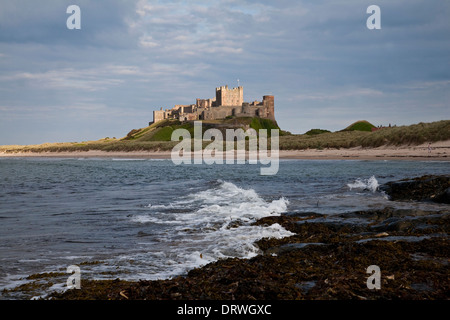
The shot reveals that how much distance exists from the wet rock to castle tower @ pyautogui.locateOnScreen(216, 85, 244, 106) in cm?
14802

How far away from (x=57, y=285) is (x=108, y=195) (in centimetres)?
1444

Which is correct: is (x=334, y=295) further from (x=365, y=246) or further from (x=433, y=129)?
(x=433, y=129)

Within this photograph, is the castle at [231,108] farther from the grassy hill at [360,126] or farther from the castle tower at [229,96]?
the grassy hill at [360,126]

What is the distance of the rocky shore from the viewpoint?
4746 millimetres

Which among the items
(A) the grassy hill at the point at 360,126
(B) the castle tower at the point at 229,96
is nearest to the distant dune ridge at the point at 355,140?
(A) the grassy hill at the point at 360,126

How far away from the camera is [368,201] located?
47.0ft

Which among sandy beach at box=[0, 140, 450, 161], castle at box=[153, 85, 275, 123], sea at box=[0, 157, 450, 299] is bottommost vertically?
sea at box=[0, 157, 450, 299]

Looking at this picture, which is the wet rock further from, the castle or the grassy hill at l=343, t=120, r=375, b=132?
the castle

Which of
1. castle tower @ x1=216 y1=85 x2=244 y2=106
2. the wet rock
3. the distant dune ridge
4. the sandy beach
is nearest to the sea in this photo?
the wet rock

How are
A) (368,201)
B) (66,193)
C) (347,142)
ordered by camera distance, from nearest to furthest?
(368,201) < (66,193) < (347,142)

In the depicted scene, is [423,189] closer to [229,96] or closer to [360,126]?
[360,126]

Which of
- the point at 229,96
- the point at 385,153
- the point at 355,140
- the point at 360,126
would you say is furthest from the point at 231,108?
the point at 385,153

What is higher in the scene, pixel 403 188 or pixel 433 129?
pixel 433 129
